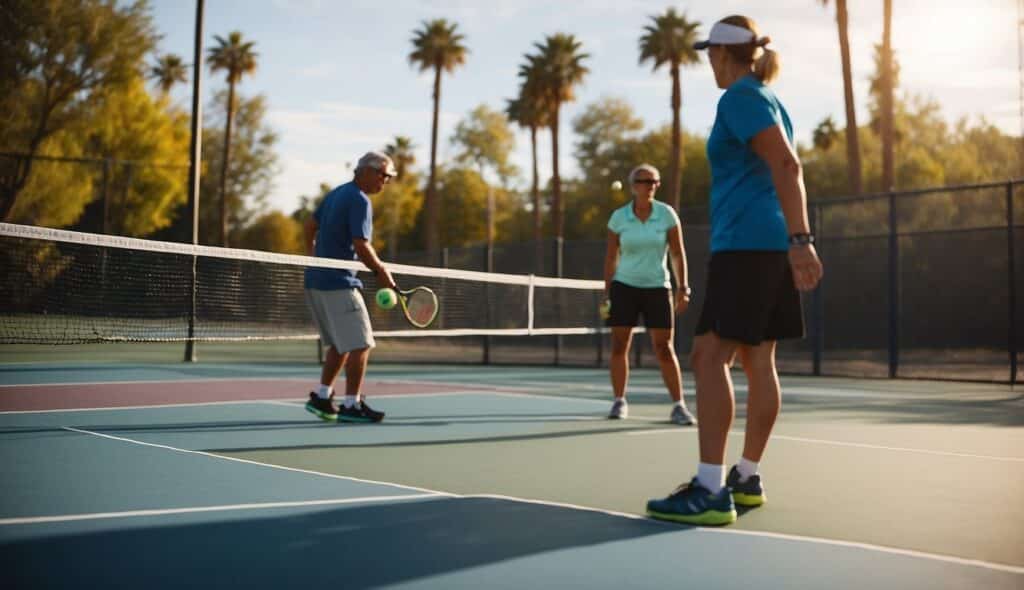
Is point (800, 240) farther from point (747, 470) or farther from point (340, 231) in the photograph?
point (340, 231)

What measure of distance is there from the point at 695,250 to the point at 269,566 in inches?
740

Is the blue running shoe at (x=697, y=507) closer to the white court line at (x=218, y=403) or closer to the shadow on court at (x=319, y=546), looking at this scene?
the shadow on court at (x=319, y=546)

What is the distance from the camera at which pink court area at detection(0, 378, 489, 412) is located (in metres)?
8.98

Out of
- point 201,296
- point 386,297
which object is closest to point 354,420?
point 386,297

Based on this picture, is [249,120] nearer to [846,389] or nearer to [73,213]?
[73,213]

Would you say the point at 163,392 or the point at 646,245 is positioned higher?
the point at 646,245

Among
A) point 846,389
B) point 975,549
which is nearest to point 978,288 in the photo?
point 846,389

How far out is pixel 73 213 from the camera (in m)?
32.2

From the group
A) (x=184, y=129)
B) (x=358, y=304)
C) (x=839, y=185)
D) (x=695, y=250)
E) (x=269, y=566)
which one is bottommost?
(x=269, y=566)

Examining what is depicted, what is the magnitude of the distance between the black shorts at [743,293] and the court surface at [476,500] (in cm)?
77

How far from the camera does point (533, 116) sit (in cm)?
4222

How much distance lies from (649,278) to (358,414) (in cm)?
237

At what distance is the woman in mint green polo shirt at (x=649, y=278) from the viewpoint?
797 centimetres

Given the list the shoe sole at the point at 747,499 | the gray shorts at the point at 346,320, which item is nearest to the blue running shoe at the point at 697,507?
the shoe sole at the point at 747,499
